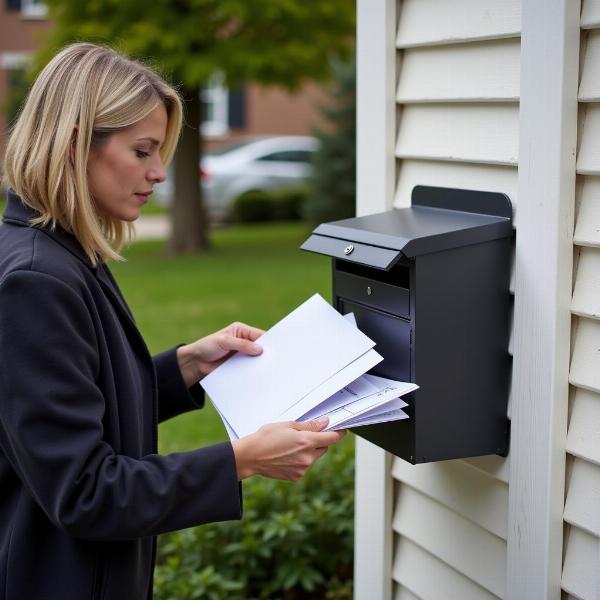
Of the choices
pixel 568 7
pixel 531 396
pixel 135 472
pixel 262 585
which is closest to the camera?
pixel 135 472

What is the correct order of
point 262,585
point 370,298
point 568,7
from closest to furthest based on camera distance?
point 568,7
point 370,298
point 262,585

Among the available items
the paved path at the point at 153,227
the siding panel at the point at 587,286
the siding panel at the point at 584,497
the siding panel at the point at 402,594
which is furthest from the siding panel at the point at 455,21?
the paved path at the point at 153,227

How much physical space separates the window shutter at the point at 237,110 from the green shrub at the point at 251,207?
23.9ft

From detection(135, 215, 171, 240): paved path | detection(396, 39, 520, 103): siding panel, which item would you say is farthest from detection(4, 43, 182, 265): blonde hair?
detection(135, 215, 171, 240): paved path

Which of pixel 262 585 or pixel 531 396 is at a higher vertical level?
pixel 531 396

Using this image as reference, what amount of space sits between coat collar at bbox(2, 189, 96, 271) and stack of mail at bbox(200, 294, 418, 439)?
0.47 m

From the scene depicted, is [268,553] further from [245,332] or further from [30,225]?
[30,225]

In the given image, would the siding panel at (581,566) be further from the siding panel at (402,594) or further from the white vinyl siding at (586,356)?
the siding panel at (402,594)

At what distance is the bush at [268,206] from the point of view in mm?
17438

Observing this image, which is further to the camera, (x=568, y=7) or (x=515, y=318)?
(x=515, y=318)

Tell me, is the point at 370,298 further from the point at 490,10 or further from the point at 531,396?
the point at 490,10

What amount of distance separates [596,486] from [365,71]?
1.28m

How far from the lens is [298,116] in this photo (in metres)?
24.5

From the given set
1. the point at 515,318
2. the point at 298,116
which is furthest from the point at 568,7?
the point at 298,116
